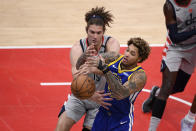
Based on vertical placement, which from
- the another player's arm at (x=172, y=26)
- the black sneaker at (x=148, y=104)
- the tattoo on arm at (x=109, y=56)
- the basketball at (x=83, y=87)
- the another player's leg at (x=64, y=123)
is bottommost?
the black sneaker at (x=148, y=104)

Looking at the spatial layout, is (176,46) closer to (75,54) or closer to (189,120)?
(189,120)

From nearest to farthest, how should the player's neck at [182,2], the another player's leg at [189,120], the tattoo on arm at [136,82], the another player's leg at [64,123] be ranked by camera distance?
the tattoo on arm at [136,82], the another player's leg at [64,123], the player's neck at [182,2], the another player's leg at [189,120]

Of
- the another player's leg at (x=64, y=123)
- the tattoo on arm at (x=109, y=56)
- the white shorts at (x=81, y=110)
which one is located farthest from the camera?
the white shorts at (x=81, y=110)

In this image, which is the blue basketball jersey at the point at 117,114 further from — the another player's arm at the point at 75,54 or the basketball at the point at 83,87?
the another player's arm at the point at 75,54

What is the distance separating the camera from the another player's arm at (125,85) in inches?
137

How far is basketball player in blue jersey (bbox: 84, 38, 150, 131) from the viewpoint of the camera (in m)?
3.64

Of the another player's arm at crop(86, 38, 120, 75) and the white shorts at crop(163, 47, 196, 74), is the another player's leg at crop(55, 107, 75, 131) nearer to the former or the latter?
the another player's arm at crop(86, 38, 120, 75)

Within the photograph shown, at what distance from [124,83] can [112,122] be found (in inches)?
22.8

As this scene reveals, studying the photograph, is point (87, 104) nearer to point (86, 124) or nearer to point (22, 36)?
point (86, 124)

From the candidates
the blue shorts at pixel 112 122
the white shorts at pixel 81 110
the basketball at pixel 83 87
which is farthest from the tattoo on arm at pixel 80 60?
the blue shorts at pixel 112 122

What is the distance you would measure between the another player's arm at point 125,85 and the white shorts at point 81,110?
97 centimetres

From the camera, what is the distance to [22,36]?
863cm

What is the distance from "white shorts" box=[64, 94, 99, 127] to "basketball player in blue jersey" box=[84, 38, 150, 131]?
0.35 metres

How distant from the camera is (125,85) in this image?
142 inches
